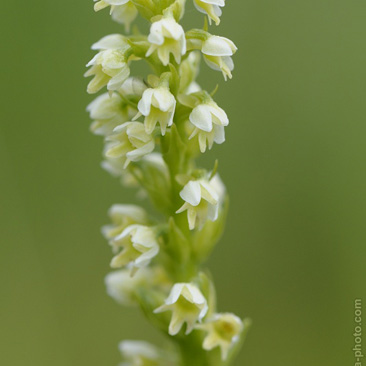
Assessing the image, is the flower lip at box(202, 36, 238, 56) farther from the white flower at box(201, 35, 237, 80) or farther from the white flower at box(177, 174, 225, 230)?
the white flower at box(177, 174, 225, 230)

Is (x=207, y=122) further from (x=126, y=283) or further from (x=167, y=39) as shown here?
(x=126, y=283)

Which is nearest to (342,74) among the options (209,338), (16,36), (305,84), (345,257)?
(305,84)

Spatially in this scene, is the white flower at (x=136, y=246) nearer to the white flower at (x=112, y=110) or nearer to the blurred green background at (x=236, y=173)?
the white flower at (x=112, y=110)

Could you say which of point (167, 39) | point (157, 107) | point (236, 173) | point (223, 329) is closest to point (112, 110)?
point (157, 107)

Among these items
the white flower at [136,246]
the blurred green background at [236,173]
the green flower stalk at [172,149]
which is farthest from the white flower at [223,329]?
the blurred green background at [236,173]

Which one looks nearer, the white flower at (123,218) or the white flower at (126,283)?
the white flower at (123,218)

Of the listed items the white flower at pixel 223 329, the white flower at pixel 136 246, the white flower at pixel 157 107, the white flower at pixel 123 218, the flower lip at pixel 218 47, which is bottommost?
the white flower at pixel 223 329

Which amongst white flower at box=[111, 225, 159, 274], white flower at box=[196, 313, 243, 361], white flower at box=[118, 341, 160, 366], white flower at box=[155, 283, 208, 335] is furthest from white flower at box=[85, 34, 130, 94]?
white flower at box=[118, 341, 160, 366]
